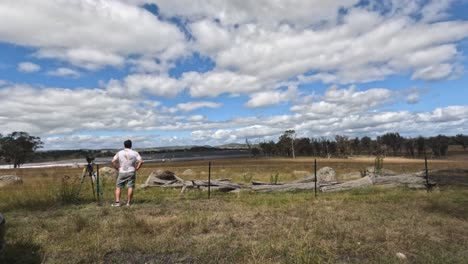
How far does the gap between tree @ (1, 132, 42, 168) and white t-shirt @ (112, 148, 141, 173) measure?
250ft

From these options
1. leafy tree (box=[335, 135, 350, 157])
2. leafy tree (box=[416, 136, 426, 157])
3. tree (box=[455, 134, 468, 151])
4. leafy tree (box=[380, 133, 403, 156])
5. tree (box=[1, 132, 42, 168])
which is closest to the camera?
tree (box=[1, 132, 42, 168])

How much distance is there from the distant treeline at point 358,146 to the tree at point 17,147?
7085 cm

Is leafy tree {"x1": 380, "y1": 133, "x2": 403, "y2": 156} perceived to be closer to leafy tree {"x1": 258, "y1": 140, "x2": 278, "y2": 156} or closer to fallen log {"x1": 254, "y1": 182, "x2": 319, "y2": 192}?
leafy tree {"x1": 258, "y1": 140, "x2": 278, "y2": 156}

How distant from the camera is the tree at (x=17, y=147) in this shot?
76.2m

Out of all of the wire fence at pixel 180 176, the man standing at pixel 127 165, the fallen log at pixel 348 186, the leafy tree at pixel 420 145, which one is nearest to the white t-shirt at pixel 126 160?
the man standing at pixel 127 165

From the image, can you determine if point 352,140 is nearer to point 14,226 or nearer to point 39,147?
point 39,147

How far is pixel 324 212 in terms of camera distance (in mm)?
9875

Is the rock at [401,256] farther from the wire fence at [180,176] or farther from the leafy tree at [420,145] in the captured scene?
the leafy tree at [420,145]

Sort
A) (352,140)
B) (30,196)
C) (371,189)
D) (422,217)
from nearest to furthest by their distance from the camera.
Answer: (422,217), (30,196), (371,189), (352,140)

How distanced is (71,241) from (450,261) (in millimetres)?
6201

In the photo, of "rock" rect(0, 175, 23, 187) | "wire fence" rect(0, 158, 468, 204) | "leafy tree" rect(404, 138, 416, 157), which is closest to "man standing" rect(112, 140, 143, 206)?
"wire fence" rect(0, 158, 468, 204)

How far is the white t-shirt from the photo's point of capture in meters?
11.3

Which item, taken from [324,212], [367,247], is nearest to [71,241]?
[367,247]

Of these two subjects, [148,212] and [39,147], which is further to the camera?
[39,147]
